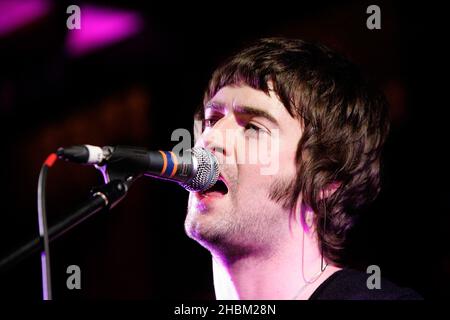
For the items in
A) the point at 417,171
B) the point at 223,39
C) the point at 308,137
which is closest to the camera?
the point at 308,137

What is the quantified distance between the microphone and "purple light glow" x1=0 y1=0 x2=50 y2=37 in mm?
2203

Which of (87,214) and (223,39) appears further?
(223,39)

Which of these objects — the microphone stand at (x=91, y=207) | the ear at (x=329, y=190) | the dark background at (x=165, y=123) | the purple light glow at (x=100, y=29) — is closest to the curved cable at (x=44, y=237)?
the microphone stand at (x=91, y=207)

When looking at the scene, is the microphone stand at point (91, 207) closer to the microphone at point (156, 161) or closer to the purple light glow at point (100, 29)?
the microphone at point (156, 161)

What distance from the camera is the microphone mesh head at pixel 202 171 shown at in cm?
142

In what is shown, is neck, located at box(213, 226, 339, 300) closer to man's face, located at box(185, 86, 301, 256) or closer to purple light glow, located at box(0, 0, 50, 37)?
man's face, located at box(185, 86, 301, 256)

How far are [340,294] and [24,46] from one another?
2901 mm

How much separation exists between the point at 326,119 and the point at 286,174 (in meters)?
0.27

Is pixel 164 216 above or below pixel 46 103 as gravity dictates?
below

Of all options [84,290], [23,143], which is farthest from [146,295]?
[23,143]

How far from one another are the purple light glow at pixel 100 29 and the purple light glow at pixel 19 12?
0.24m

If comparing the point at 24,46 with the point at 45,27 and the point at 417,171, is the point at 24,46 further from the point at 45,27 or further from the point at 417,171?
the point at 417,171

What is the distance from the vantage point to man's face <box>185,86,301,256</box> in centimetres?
164

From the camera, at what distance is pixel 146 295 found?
3486 mm
